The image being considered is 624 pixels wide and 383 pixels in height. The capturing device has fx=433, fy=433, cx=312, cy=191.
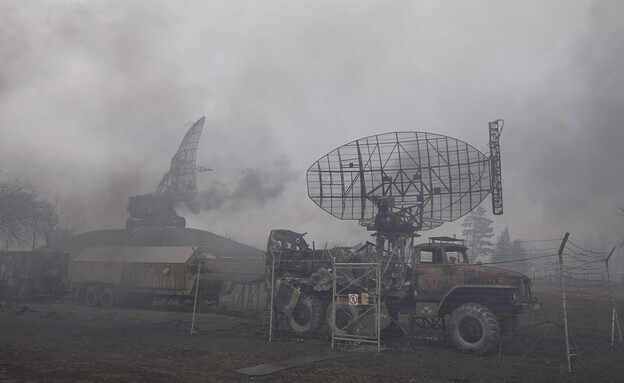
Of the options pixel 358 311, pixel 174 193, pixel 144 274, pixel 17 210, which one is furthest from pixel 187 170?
pixel 358 311

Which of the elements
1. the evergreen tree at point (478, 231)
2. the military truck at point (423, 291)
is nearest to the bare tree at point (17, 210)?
the military truck at point (423, 291)

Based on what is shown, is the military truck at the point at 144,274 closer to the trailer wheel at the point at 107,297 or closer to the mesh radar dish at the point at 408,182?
the trailer wheel at the point at 107,297

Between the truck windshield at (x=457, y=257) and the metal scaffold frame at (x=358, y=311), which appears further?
the truck windshield at (x=457, y=257)

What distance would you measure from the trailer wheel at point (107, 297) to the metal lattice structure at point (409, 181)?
50.4 feet

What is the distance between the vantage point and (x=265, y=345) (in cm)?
1505

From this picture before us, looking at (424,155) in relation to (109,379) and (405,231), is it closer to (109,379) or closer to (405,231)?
(405,231)

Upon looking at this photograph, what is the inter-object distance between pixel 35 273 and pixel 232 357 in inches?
984

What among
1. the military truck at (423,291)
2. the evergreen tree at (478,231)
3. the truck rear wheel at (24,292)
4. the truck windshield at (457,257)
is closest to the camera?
the military truck at (423,291)

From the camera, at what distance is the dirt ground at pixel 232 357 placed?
32.9 ft

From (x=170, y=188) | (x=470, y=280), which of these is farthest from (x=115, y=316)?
(x=170, y=188)

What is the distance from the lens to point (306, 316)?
59.3ft

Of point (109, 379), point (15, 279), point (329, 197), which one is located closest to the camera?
point (109, 379)

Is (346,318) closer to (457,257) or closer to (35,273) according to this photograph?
(457,257)

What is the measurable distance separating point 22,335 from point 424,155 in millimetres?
18531
